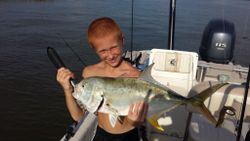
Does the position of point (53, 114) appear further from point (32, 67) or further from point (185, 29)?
point (185, 29)

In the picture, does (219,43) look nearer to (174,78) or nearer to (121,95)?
(174,78)

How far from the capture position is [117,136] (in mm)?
3055

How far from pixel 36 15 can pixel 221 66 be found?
13.4 m

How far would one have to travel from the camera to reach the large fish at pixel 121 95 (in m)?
2.38

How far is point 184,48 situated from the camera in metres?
13.0

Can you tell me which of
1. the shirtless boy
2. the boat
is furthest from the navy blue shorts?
the boat

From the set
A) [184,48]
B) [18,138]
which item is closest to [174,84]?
[18,138]

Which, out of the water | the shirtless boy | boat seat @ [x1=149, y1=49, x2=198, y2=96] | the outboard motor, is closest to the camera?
Answer: the shirtless boy

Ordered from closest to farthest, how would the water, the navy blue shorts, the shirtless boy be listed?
the shirtless boy
the navy blue shorts
the water

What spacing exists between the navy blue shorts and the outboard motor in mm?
3286

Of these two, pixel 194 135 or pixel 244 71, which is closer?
pixel 194 135

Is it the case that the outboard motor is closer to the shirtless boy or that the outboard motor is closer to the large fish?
the shirtless boy

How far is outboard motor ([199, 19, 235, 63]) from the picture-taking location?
588cm

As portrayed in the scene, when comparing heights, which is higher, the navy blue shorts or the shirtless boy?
the shirtless boy
